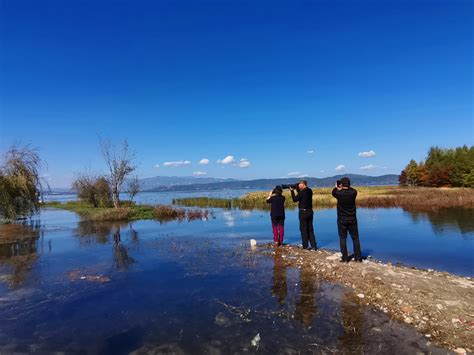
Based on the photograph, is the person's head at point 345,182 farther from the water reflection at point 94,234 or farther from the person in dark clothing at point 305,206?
the water reflection at point 94,234

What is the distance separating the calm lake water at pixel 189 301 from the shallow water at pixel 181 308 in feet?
0.07

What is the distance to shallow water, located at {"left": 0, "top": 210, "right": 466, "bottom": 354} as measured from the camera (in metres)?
5.28

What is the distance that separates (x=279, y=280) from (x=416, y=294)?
121 inches

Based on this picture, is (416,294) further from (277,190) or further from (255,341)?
(277,190)

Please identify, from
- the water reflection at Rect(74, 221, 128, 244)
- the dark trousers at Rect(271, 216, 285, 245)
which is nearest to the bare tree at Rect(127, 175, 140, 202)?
the water reflection at Rect(74, 221, 128, 244)

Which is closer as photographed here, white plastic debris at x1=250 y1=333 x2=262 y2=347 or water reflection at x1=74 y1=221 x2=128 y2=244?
white plastic debris at x1=250 y1=333 x2=262 y2=347

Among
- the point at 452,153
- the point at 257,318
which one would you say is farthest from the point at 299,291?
the point at 452,153

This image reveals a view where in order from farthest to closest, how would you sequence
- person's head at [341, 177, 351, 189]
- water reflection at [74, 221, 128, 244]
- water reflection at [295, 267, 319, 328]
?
water reflection at [74, 221, 128, 244], person's head at [341, 177, 351, 189], water reflection at [295, 267, 319, 328]

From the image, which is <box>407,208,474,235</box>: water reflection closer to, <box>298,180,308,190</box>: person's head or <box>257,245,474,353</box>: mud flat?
<box>298,180,308,190</box>: person's head

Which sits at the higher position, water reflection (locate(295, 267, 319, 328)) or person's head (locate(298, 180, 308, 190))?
person's head (locate(298, 180, 308, 190))

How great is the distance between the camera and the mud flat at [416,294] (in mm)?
5324

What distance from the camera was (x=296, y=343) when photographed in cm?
519

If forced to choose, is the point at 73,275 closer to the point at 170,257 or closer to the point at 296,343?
the point at 170,257

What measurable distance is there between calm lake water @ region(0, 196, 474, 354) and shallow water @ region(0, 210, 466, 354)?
0.8 inches
